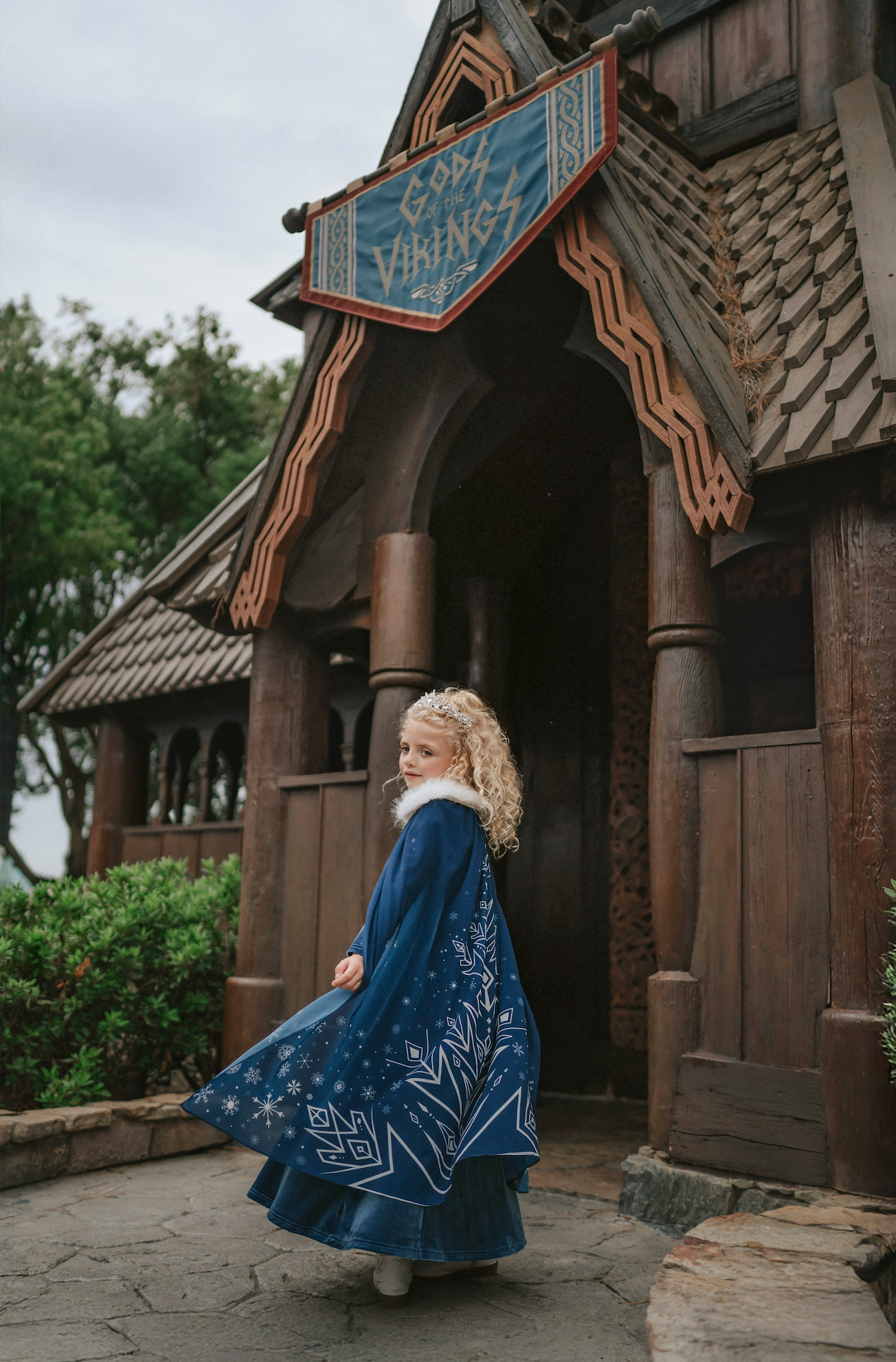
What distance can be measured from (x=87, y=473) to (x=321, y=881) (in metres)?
12.1

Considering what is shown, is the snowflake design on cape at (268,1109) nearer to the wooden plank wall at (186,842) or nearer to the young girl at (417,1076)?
the young girl at (417,1076)

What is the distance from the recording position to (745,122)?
6332 mm

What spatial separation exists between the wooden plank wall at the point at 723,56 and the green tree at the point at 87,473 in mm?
10893

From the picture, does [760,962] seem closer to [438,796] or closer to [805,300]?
[438,796]

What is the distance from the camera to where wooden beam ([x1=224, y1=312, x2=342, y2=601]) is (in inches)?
224

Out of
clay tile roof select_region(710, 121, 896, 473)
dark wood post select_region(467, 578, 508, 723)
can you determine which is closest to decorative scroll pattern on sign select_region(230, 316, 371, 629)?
dark wood post select_region(467, 578, 508, 723)

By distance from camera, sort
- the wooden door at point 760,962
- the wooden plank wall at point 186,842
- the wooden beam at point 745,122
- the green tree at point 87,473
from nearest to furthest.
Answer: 1. the wooden door at point 760,962
2. the wooden beam at point 745,122
3. the wooden plank wall at point 186,842
4. the green tree at point 87,473

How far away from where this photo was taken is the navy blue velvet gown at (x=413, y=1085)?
315 centimetres

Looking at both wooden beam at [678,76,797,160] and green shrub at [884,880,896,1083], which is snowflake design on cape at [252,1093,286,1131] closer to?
green shrub at [884,880,896,1083]

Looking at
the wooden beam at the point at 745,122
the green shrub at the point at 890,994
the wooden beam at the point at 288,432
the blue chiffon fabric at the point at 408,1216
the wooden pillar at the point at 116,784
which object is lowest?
the blue chiffon fabric at the point at 408,1216

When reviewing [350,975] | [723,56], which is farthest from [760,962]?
[723,56]

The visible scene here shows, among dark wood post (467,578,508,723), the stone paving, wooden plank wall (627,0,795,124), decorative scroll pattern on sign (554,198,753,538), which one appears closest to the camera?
the stone paving

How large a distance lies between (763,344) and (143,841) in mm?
6803

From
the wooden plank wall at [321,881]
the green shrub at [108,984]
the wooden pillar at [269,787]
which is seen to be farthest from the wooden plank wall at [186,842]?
the wooden plank wall at [321,881]
